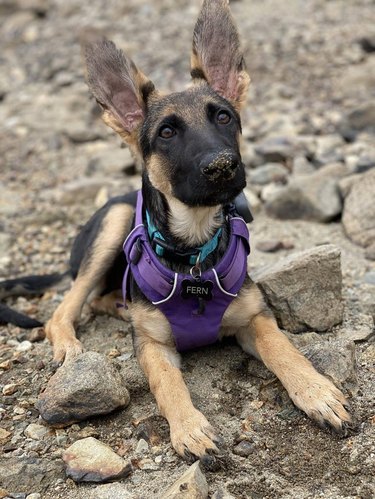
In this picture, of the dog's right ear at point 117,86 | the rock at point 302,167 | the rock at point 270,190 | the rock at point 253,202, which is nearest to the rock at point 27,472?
the dog's right ear at point 117,86

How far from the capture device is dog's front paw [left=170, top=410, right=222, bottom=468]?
3.73 m

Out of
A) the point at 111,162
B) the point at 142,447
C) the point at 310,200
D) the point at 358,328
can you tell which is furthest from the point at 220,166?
the point at 111,162

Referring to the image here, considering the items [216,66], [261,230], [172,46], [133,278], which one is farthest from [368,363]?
[172,46]

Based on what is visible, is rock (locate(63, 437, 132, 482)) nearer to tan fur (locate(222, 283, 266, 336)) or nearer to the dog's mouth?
tan fur (locate(222, 283, 266, 336))

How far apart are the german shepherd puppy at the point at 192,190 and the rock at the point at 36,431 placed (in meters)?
→ 0.72

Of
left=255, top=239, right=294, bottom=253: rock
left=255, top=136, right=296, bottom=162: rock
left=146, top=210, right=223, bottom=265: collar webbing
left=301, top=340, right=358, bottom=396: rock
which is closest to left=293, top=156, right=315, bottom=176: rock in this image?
left=255, top=136, right=296, bottom=162: rock

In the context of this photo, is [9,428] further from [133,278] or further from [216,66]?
[216,66]

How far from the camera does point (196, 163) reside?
399cm

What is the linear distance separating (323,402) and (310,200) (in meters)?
3.45

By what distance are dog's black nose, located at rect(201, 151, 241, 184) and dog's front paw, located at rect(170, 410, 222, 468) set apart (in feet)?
4.58

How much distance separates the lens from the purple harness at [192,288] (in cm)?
445

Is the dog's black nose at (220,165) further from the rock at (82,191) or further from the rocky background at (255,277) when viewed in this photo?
the rock at (82,191)

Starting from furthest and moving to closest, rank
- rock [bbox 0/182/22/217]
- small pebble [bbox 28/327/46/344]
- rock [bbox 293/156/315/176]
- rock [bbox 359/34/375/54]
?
rock [bbox 359/34/375/54] → rock [bbox 0/182/22/217] → rock [bbox 293/156/315/176] → small pebble [bbox 28/327/46/344]

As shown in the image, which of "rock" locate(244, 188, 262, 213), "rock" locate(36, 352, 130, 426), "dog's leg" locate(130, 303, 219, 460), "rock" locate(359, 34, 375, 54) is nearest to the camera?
"dog's leg" locate(130, 303, 219, 460)
